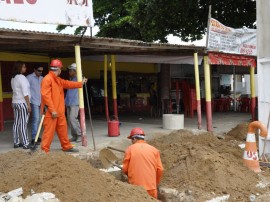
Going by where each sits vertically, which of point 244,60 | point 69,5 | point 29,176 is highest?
point 69,5

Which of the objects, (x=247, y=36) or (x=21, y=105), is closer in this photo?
(x=21, y=105)

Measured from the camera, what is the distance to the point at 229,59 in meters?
12.0

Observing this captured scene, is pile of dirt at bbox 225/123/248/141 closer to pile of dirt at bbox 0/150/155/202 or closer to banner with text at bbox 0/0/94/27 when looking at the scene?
banner with text at bbox 0/0/94/27

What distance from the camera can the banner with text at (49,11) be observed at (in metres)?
7.03

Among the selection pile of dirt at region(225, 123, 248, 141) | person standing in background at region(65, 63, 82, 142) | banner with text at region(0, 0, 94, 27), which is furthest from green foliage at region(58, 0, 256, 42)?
banner with text at region(0, 0, 94, 27)

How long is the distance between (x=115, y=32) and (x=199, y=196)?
17853 mm

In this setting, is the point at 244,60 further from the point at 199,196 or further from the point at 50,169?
the point at 50,169

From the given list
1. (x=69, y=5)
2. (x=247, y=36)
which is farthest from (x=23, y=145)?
(x=247, y=36)

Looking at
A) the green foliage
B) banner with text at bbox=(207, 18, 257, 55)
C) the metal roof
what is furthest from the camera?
the green foliage

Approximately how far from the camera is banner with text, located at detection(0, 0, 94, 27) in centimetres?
703

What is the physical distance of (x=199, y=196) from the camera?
5.64 meters

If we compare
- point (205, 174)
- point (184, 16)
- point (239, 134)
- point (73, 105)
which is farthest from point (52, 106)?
point (184, 16)

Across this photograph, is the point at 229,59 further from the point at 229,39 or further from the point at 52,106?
the point at 52,106

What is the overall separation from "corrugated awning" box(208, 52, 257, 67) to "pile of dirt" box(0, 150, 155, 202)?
7138 mm
